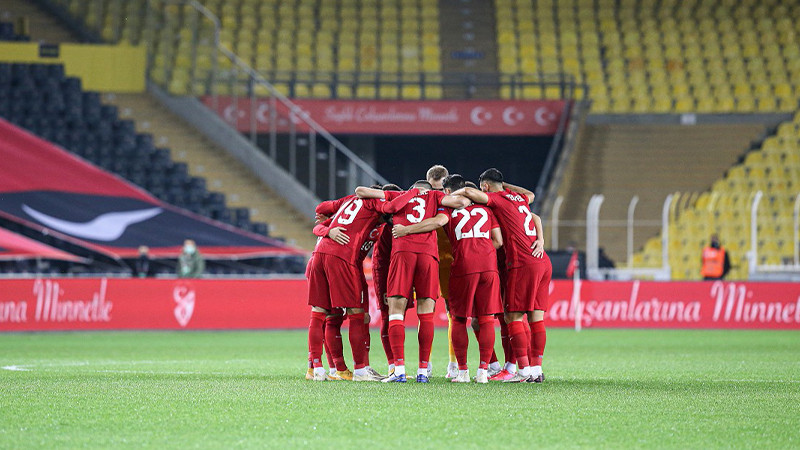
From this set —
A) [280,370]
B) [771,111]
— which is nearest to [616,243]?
[771,111]

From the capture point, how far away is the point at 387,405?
923cm

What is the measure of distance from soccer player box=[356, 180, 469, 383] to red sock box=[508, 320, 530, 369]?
0.78 m

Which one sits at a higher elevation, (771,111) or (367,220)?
(771,111)

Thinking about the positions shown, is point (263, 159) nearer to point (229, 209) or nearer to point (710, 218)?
point (229, 209)

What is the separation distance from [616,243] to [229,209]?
8547mm

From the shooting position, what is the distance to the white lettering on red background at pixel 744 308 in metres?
23.5

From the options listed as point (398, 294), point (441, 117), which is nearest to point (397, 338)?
point (398, 294)

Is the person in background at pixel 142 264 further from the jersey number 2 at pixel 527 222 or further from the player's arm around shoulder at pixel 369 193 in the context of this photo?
the jersey number 2 at pixel 527 222

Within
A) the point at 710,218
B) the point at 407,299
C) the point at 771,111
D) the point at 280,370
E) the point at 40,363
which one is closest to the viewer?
the point at 407,299

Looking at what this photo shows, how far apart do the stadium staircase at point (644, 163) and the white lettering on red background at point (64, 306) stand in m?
12.0

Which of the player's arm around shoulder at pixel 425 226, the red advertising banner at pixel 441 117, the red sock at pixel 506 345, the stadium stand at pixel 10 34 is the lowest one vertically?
the red sock at pixel 506 345

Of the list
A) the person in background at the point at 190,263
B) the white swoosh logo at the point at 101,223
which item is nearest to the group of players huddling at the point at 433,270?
the person in background at the point at 190,263

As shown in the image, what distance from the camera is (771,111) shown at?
106 ft

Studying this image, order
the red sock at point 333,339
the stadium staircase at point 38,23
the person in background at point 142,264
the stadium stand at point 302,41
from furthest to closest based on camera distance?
the stadium staircase at point 38,23 < the stadium stand at point 302,41 < the person in background at point 142,264 < the red sock at point 333,339
